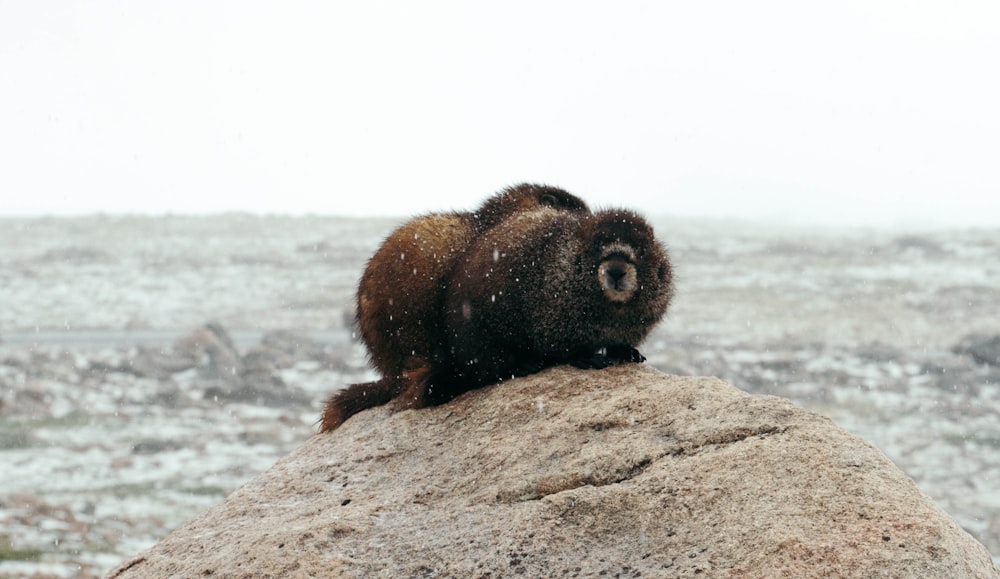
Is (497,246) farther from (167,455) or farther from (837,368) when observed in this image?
(837,368)

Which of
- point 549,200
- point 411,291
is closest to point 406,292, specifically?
point 411,291

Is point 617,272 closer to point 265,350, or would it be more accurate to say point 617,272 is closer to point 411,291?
point 411,291

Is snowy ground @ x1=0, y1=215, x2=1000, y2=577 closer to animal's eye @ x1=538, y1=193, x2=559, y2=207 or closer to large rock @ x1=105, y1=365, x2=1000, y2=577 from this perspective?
animal's eye @ x1=538, y1=193, x2=559, y2=207

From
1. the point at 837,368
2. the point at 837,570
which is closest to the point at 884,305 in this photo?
the point at 837,368

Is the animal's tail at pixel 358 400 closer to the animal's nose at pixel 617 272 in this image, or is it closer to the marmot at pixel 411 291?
the marmot at pixel 411 291

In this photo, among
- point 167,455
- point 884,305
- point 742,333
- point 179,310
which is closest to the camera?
point 167,455

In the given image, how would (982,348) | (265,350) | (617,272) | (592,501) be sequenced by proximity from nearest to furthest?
(592,501)
(617,272)
(982,348)
(265,350)
